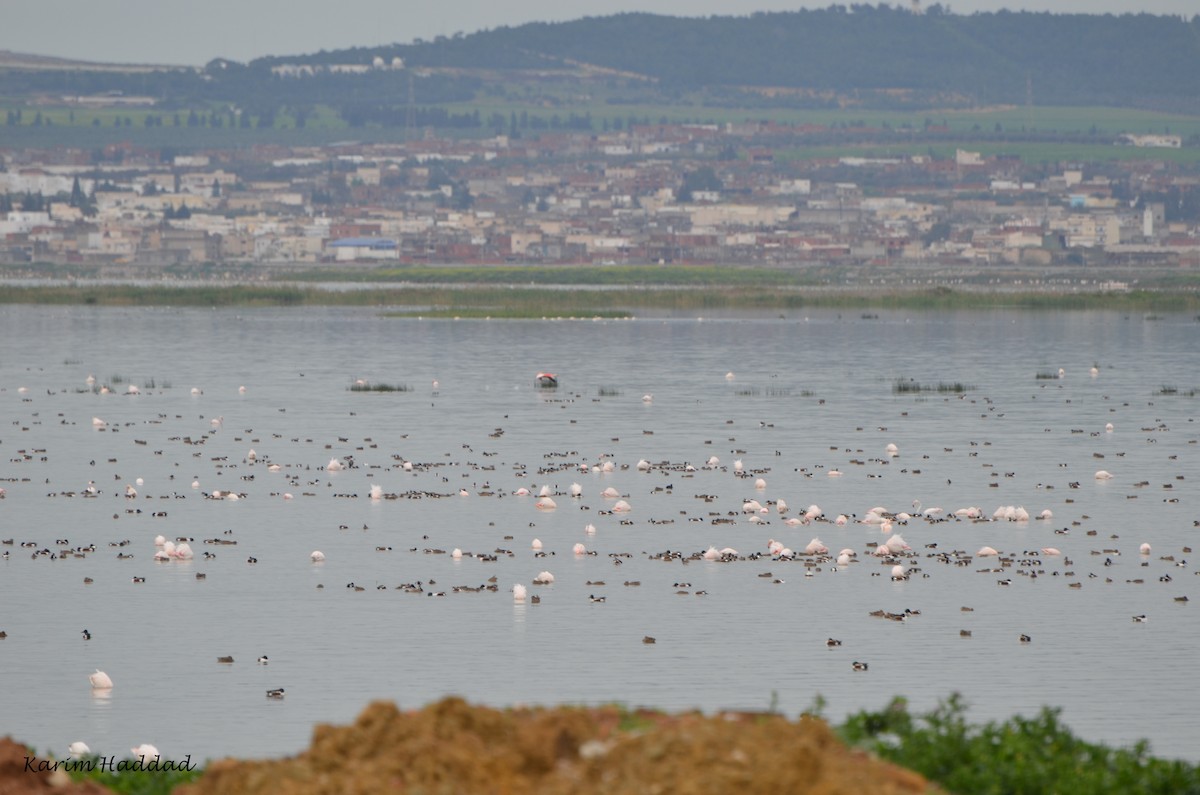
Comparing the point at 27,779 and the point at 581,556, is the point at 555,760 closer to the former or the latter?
the point at 27,779

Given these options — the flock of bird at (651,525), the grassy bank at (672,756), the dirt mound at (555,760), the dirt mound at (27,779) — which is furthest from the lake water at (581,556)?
the dirt mound at (27,779)

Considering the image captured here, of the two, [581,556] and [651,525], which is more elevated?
[581,556]

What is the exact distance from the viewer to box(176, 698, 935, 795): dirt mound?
1214 centimetres

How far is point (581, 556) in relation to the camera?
1171 inches

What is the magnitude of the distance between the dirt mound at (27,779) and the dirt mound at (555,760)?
3.66 ft

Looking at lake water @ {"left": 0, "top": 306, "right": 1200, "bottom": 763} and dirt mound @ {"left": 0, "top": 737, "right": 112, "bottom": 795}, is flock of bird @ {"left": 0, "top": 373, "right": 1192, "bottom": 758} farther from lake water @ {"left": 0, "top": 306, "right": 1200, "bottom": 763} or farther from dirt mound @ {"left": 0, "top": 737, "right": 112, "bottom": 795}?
dirt mound @ {"left": 0, "top": 737, "right": 112, "bottom": 795}

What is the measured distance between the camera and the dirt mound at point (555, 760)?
1214 cm

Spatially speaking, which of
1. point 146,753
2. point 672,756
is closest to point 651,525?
point 146,753

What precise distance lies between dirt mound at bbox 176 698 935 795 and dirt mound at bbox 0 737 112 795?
1115 millimetres

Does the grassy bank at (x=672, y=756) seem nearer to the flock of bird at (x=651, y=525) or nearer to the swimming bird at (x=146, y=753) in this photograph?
the swimming bird at (x=146, y=753)

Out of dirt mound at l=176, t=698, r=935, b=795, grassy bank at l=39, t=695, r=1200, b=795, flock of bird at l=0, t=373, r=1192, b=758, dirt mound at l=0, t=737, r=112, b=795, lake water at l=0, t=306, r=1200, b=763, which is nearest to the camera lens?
dirt mound at l=176, t=698, r=935, b=795

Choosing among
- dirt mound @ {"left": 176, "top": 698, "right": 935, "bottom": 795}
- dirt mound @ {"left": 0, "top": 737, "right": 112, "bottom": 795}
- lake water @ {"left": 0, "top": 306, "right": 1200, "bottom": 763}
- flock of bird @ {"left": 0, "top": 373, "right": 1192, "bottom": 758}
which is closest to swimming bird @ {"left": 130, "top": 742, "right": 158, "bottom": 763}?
lake water @ {"left": 0, "top": 306, "right": 1200, "bottom": 763}

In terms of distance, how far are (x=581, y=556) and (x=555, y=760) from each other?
1661 centimetres

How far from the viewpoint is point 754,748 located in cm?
1241
